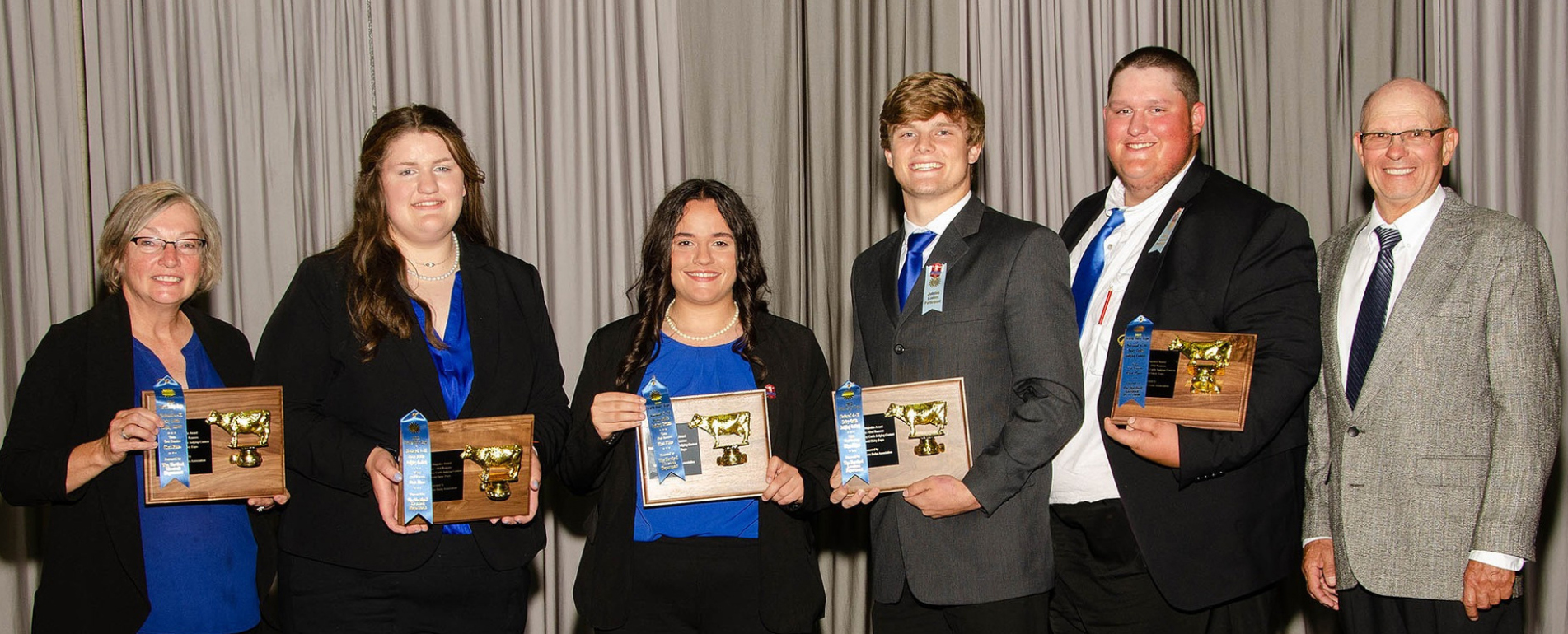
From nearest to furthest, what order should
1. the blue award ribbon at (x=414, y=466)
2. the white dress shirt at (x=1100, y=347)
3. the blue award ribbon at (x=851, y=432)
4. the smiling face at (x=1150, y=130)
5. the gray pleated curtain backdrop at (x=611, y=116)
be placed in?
the blue award ribbon at (x=414, y=466) → the blue award ribbon at (x=851, y=432) → the white dress shirt at (x=1100, y=347) → the smiling face at (x=1150, y=130) → the gray pleated curtain backdrop at (x=611, y=116)

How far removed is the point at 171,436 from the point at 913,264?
1.94 meters

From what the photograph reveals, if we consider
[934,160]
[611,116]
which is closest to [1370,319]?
[934,160]

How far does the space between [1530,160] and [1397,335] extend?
2.51 m

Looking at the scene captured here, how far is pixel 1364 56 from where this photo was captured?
4777mm

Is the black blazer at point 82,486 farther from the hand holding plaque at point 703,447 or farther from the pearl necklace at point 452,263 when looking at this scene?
the hand holding plaque at point 703,447

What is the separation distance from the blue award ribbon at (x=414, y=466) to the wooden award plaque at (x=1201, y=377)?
176 centimetres

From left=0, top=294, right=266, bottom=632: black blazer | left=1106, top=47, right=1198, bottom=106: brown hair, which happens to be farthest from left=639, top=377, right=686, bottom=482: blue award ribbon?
left=1106, top=47, right=1198, bottom=106: brown hair

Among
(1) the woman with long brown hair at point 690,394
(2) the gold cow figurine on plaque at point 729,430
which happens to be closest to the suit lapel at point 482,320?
(1) the woman with long brown hair at point 690,394

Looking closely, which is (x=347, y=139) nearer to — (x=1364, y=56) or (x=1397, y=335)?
(x=1397, y=335)

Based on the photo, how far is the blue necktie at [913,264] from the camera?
2961 millimetres

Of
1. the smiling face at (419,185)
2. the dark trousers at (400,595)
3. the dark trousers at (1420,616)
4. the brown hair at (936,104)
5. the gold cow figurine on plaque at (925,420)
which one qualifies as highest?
the brown hair at (936,104)

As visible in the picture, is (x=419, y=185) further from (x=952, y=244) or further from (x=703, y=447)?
(x=952, y=244)

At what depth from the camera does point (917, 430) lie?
2795 millimetres

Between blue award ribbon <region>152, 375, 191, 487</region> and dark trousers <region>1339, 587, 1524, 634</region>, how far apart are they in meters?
3.01
